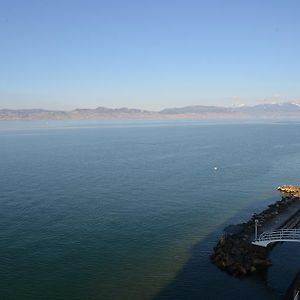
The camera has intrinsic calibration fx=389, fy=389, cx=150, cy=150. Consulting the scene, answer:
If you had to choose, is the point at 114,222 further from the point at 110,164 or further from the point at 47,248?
the point at 110,164

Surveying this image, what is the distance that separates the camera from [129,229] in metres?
36.2

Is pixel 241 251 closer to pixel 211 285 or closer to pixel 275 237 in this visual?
pixel 275 237

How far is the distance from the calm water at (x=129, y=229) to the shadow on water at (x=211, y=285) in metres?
0.07

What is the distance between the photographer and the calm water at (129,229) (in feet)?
85.5

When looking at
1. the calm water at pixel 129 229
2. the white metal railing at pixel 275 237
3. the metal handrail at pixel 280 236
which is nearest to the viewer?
the calm water at pixel 129 229

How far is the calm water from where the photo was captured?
2605 cm

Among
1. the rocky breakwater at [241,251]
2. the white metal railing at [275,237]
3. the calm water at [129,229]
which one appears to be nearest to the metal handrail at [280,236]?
the white metal railing at [275,237]

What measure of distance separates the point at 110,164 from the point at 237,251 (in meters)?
49.1

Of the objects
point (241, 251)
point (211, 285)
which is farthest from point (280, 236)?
point (211, 285)

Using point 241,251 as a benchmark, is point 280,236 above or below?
above

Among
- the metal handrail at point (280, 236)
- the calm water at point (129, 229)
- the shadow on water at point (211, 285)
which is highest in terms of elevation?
the metal handrail at point (280, 236)

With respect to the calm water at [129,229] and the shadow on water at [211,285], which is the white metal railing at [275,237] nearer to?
the calm water at [129,229]

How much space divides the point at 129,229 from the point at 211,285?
11.9 m

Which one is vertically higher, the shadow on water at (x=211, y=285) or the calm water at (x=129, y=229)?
the calm water at (x=129, y=229)
